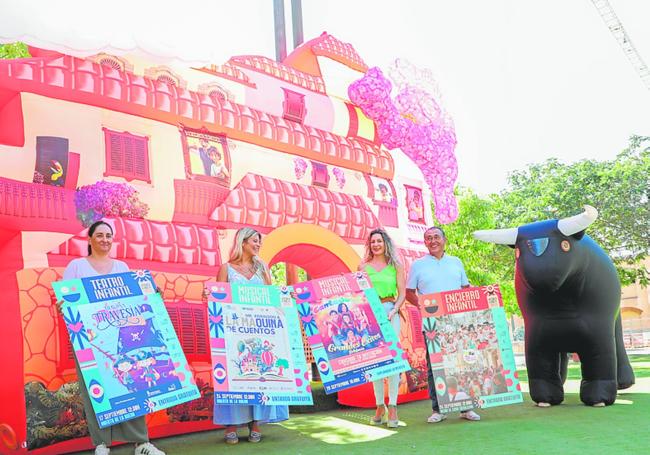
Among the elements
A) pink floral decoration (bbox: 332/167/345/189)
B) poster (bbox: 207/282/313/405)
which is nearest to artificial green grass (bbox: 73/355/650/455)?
poster (bbox: 207/282/313/405)

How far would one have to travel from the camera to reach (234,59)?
5.96 metres

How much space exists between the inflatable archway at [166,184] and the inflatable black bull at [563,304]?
1.49 metres

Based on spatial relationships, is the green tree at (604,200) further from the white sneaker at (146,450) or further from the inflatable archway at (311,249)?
the white sneaker at (146,450)

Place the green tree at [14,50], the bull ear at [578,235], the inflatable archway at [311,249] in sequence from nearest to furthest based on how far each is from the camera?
the bull ear at [578,235]
the inflatable archway at [311,249]
the green tree at [14,50]

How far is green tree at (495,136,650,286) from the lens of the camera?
16.7 meters

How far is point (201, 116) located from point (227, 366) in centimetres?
216

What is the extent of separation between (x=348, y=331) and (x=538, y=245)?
1.66m

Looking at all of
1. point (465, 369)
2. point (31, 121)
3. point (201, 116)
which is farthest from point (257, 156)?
point (465, 369)

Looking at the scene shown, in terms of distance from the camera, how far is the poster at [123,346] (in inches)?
146

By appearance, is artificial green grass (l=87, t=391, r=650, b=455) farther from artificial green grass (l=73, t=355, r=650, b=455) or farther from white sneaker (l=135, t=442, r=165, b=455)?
white sneaker (l=135, t=442, r=165, b=455)

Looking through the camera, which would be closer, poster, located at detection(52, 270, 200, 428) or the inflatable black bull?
poster, located at detection(52, 270, 200, 428)

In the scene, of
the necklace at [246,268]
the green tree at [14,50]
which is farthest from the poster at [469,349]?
the green tree at [14,50]

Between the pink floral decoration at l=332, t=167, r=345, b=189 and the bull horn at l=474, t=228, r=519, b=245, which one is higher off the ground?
the pink floral decoration at l=332, t=167, r=345, b=189

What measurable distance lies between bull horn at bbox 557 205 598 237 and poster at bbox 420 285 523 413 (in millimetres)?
753
